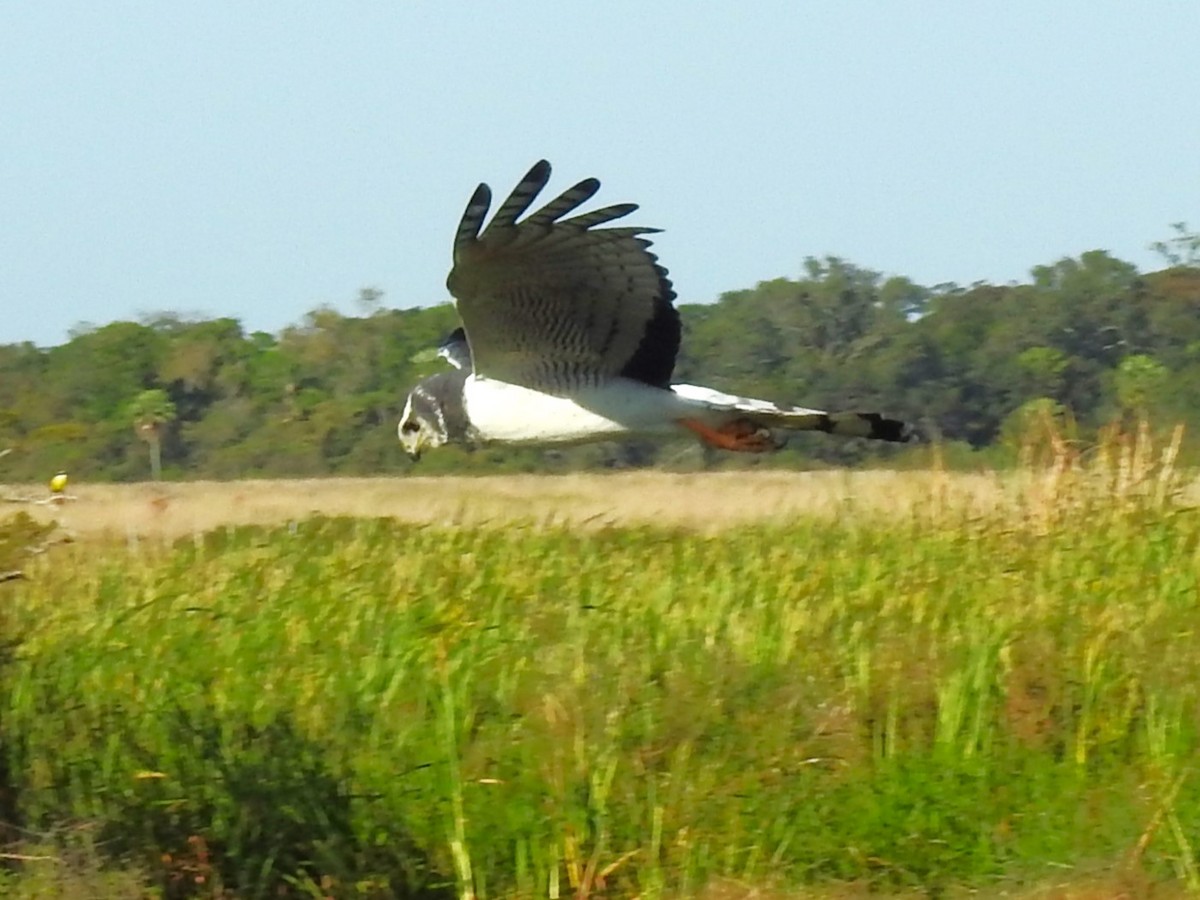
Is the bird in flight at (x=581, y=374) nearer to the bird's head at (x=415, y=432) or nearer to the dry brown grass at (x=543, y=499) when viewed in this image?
the bird's head at (x=415, y=432)

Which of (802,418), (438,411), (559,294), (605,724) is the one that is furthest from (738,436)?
(605,724)

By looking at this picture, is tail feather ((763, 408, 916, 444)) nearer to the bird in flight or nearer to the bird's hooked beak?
the bird in flight

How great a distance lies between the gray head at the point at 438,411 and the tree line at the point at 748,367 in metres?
5.76

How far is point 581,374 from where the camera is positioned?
9266mm

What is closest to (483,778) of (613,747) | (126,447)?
(613,747)

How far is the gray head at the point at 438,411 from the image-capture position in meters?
9.38

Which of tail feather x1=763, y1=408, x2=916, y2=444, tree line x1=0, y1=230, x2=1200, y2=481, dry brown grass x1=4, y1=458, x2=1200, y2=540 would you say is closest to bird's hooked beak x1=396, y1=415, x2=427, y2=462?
tail feather x1=763, y1=408, x2=916, y2=444

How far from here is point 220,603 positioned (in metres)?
8.70

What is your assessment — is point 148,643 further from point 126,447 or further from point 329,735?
point 126,447

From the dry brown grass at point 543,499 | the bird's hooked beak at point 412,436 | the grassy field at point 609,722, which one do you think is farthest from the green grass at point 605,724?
the dry brown grass at point 543,499

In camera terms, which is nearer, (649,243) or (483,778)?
(483,778)

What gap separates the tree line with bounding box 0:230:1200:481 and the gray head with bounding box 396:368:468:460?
5764mm

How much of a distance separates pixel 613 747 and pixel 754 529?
472cm

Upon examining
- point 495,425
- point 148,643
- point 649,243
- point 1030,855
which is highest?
point 649,243
